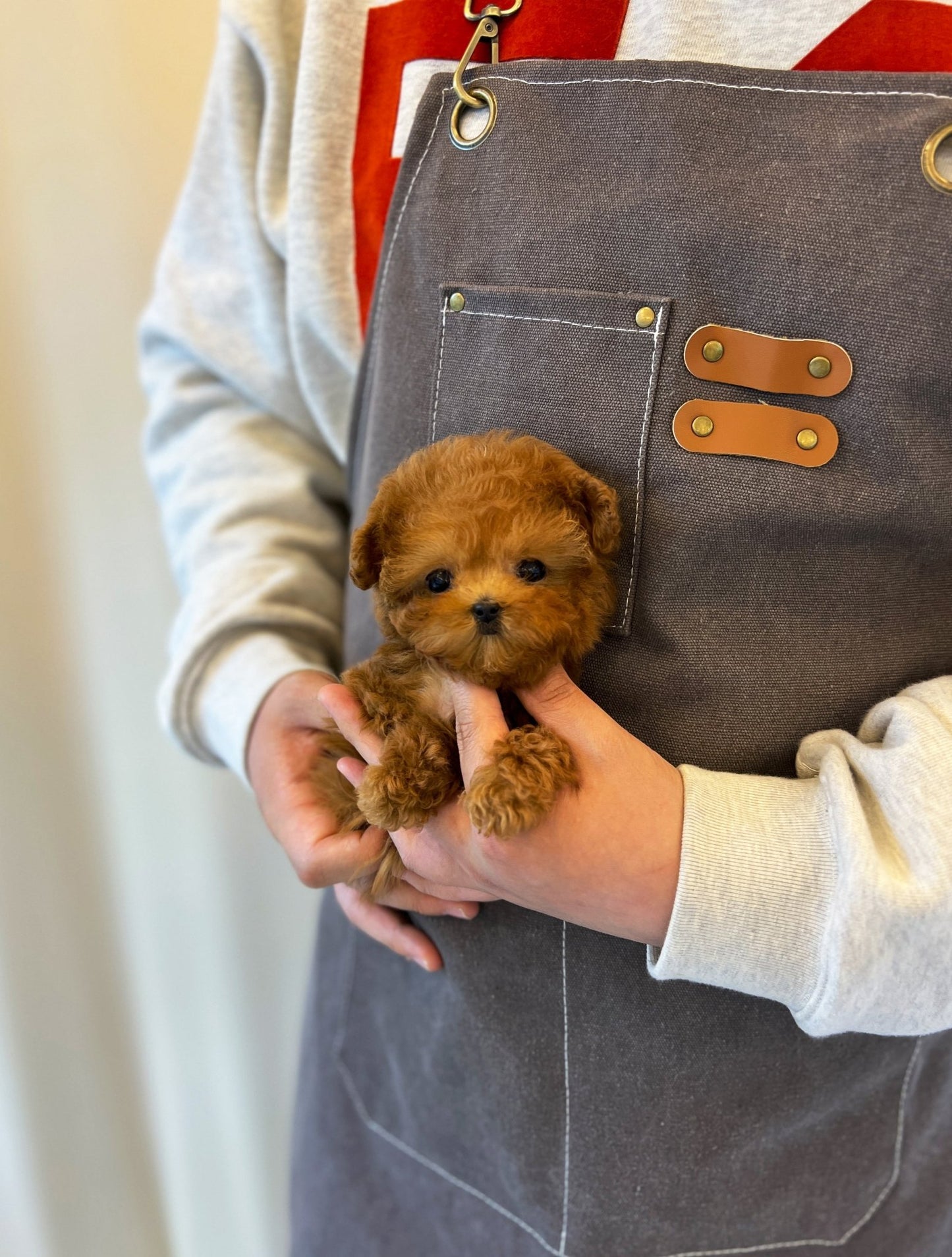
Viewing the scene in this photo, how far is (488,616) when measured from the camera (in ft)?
2.44

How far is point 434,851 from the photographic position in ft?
2.82

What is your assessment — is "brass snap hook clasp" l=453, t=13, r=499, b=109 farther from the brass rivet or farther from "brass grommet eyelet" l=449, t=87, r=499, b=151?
the brass rivet

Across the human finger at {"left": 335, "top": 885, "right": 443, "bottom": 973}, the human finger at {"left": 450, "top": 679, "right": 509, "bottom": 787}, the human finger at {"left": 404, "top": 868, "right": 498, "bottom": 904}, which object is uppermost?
the human finger at {"left": 450, "top": 679, "right": 509, "bottom": 787}

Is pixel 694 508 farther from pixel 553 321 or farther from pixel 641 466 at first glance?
pixel 553 321

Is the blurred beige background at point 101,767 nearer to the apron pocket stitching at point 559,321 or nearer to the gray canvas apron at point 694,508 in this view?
the gray canvas apron at point 694,508

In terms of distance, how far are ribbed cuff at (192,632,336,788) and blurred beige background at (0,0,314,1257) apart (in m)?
0.53

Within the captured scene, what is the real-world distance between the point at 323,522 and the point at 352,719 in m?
0.56

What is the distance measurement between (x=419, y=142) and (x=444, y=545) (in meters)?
0.46

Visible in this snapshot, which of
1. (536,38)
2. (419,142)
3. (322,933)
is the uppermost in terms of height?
(536,38)

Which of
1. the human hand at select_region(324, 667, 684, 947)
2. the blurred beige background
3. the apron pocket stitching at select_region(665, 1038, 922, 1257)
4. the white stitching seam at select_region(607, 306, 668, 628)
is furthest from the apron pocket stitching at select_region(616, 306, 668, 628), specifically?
the blurred beige background

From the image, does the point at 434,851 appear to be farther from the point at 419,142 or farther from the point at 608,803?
the point at 419,142

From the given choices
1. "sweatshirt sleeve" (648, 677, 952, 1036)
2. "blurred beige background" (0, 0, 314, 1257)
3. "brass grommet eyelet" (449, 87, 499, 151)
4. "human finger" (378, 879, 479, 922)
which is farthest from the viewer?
"blurred beige background" (0, 0, 314, 1257)

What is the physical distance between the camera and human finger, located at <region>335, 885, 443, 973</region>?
3.35 ft

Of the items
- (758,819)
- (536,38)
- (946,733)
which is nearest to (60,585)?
(536,38)
